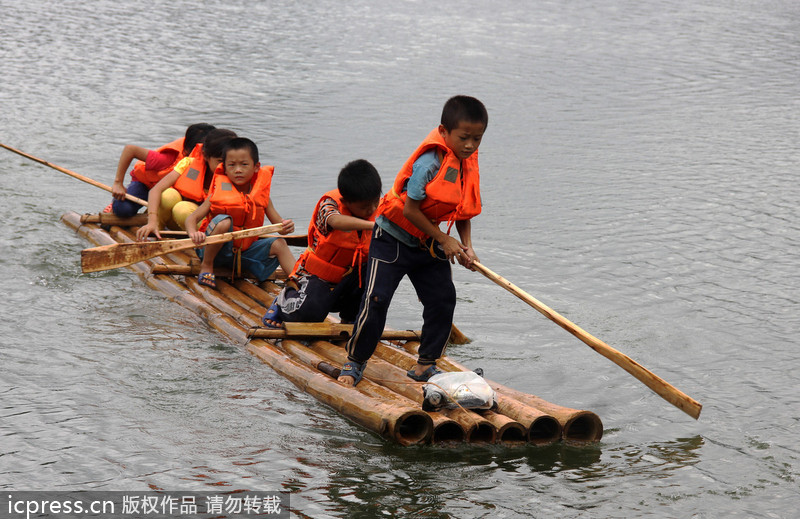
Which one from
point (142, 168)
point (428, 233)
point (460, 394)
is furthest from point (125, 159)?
point (460, 394)

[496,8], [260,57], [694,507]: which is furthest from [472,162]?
[496,8]

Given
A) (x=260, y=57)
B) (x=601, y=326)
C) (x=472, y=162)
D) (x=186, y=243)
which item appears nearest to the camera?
(x=472, y=162)

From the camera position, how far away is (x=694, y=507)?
173 inches

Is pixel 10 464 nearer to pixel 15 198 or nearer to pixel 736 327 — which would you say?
pixel 736 327

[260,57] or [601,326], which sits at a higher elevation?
[260,57]

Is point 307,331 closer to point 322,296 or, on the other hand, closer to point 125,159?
point 322,296

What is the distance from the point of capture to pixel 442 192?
482cm

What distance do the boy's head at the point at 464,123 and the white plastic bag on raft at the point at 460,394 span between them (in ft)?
Result: 3.97

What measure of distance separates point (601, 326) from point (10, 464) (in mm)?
4390

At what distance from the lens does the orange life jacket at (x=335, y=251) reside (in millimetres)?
5777

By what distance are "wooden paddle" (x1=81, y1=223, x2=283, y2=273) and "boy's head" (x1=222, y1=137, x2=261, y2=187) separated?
1.60ft

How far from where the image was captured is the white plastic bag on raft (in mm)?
4742

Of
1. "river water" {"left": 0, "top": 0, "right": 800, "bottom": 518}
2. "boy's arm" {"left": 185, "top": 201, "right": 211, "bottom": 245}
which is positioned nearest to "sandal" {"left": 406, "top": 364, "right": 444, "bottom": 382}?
"river water" {"left": 0, "top": 0, "right": 800, "bottom": 518}

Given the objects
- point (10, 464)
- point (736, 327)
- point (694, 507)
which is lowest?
point (10, 464)
